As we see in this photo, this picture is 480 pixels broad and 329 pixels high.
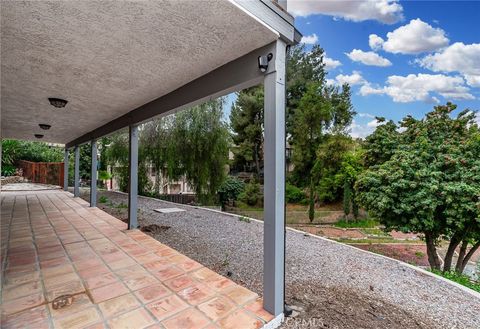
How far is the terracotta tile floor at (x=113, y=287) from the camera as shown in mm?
1893

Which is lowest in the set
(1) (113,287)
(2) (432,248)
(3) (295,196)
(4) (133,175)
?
(2) (432,248)

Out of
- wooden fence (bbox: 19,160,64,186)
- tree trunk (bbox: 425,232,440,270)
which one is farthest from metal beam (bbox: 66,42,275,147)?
wooden fence (bbox: 19,160,64,186)

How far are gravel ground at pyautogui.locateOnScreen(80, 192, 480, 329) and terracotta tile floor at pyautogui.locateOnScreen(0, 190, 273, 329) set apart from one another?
402 millimetres

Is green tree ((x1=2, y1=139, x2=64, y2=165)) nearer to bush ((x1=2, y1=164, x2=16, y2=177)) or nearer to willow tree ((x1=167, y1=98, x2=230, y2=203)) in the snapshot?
bush ((x1=2, y1=164, x2=16, y2=177))

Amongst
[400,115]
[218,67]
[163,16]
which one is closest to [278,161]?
[218,67]

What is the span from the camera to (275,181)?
1.97 metres

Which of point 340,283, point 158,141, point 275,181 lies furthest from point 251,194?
point 275,181

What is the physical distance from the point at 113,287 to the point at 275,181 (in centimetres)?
199

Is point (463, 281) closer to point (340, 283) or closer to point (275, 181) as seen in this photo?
point (340, 283)

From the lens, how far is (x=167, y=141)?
33.0 feet

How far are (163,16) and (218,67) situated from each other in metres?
0.83

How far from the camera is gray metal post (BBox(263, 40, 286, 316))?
1971 mm

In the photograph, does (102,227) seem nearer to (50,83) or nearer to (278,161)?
(50,83)

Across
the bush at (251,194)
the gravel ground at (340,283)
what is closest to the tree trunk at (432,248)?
the gravel ground at (340,283)
